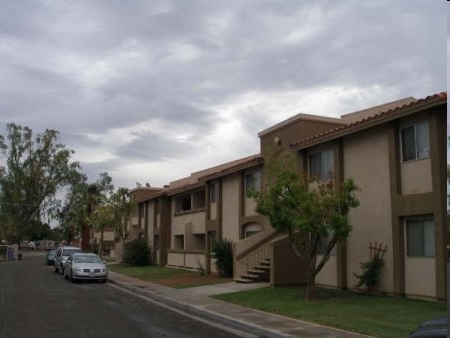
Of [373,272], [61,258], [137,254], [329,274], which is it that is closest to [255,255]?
[329,274]

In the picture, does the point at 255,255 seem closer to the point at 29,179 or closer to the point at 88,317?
the point at 88,317

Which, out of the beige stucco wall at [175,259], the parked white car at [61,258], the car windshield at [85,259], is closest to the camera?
the car windshield at [85,259]

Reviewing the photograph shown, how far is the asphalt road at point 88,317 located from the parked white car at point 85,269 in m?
5.59

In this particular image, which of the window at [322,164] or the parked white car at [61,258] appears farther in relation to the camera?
the parked white car at [61,258]

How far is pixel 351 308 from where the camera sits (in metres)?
14.9

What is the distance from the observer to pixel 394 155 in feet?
57.6

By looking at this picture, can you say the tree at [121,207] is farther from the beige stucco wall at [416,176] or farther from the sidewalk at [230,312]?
the beige stucco wall at [416,176]

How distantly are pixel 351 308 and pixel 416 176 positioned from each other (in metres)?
4.51

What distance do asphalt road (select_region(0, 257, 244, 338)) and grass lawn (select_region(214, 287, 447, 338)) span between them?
93.7 inches

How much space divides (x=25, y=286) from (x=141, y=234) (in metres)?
23.9

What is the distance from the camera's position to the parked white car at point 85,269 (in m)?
27.7

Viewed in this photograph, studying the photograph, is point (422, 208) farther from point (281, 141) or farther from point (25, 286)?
point (25, 286)

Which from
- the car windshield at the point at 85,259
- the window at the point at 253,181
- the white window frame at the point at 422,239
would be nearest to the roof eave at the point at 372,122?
the white window frame at the point at 422,239

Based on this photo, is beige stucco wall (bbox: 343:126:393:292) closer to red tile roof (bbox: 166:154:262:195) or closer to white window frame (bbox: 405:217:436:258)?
white window frame (bbox: 405:217:436:258)
